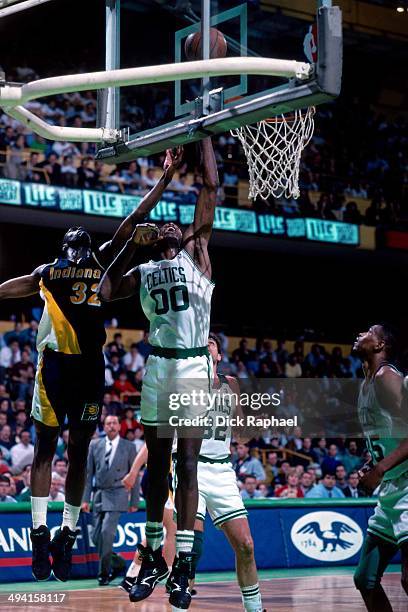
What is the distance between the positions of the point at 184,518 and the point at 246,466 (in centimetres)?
901

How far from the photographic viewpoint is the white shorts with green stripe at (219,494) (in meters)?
8.38

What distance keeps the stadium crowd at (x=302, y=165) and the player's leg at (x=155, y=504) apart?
33.9ft

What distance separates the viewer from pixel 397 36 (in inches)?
1000

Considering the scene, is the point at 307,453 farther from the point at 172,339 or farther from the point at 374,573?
the point at 172,339

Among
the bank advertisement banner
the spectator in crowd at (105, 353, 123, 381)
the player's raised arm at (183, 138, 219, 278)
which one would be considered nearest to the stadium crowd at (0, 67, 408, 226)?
the spectator in crowd at (105, 353, 123, 381)

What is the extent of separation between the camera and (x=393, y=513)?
698 centimetres

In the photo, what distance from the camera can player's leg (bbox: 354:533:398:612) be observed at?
22.7ft

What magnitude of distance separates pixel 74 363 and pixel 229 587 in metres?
6.03

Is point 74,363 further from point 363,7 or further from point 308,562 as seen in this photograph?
point 363,7

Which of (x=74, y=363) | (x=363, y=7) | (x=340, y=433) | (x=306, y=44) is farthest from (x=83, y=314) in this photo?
(x=363, y=7)

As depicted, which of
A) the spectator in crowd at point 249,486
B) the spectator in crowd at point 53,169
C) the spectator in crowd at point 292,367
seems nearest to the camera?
the spectator in crowd at point 249,486

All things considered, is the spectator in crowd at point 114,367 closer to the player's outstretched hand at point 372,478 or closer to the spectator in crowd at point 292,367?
the spectator in crowd at point 292,367

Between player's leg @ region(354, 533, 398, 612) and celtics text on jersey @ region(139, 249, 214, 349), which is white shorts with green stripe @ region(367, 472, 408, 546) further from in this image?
celtics text on jersey @ region(139, 249, 214, 349)

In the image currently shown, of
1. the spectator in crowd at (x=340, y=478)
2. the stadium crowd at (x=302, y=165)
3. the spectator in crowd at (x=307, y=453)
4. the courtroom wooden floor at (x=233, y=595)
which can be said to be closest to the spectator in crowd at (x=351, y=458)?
the spectator in crowd at (x=307, y=453)
